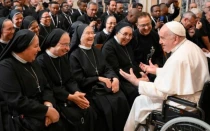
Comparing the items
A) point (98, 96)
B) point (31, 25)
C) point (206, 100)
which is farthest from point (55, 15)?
point (206, 100)

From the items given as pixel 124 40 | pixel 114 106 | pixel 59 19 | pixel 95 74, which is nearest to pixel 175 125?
pixel 114 106

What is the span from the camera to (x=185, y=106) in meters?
2.77

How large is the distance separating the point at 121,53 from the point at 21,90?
A: 205 centimetres

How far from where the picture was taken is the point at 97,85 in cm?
368

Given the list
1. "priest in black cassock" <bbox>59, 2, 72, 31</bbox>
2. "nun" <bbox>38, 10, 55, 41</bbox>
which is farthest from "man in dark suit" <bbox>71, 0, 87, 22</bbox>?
"nun" <bbox>38, 10, 55, 41</bbox>

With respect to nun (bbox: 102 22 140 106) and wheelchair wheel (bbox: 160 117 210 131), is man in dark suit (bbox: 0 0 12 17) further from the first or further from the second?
wheelchair wheel (bbox: 160 117 210 131)

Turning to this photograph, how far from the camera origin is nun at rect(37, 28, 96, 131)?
3117 mm

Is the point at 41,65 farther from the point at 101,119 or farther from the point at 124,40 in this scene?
the point at 124,40

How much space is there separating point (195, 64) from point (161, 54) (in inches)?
94.8

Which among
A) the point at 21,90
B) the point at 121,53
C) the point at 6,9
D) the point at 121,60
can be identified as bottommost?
the point at 121,60

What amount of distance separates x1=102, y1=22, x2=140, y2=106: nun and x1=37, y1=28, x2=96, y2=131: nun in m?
0.89

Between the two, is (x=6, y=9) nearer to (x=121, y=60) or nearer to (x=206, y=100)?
(x=121, y=60)

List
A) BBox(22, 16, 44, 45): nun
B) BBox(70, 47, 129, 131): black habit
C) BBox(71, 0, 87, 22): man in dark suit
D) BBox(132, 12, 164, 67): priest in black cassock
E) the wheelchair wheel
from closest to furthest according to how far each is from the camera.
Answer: the wheelchair wheel < BBox(70, 47, 129, 131): black habit < BBox(22, 16, 44, 45): nun < BBox(132, 12, 164, 67): priest in black cassock < BBox(71, 0, 87, 22): man in dark suit

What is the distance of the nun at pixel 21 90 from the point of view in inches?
101
